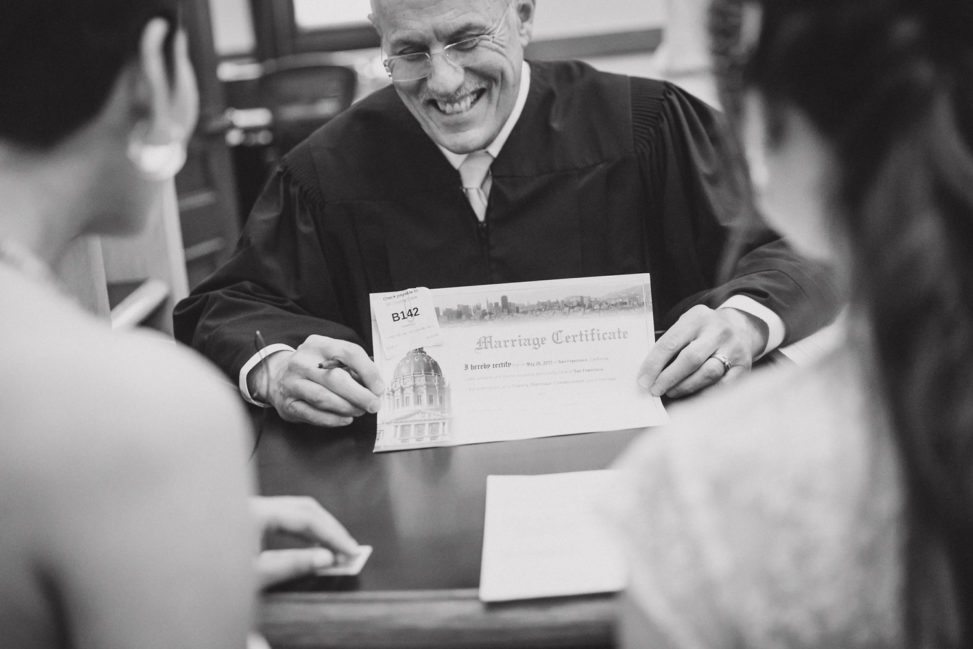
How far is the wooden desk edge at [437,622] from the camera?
96 cm

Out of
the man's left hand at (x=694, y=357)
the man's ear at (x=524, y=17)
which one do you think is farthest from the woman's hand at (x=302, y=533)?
the man's ear at (x=524, y=17)

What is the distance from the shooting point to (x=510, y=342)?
1.57 metres

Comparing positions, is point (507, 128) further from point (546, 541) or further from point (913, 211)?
point (913, 211)

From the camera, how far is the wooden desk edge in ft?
3.14

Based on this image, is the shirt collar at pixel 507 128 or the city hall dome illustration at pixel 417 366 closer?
the city hall dome illustration at pixel 417 366

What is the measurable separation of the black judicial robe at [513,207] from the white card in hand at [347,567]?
0.97m

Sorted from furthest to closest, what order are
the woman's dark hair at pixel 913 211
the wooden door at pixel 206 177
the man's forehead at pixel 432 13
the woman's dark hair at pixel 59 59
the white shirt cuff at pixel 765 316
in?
the wooden door at pixel 206 177 < the man's forehead at pixel 432 13 < the white shirt cuff at pixel 765 316 < the woman's dark hair at pixel 59 59 < the woman's dark hair at pixel 913 211

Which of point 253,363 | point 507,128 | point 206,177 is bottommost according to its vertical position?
point 206,177

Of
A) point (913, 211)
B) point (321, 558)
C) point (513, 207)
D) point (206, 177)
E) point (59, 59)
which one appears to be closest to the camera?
point (913, 211)

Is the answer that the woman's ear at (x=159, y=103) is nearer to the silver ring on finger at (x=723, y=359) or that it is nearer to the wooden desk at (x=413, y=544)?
the wooden desk at (x=413, y=544)

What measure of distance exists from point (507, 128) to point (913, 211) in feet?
4.94

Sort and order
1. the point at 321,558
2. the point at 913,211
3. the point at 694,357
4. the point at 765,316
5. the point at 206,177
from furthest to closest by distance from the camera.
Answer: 1. the point at 206,177
2. the point at 765,316
3. the point at 694,357
4. the point at 321,558
5. the point at 913,211

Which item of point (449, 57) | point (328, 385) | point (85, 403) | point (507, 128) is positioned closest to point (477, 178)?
point (507, 128)

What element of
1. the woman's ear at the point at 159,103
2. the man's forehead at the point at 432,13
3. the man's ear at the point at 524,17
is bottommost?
the man's ear at the point at 524,17
